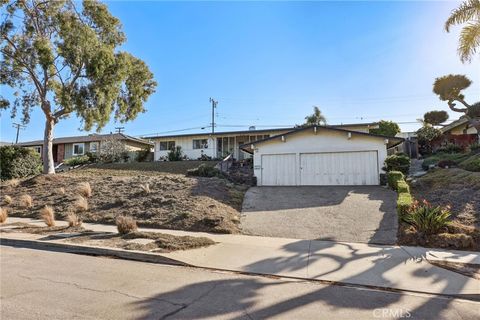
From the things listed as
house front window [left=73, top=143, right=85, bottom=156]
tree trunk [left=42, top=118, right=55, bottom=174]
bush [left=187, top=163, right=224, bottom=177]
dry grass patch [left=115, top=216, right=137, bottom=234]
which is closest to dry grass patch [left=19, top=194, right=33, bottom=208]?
tree trunk [left=42, top=118, right=55, bottom=174]

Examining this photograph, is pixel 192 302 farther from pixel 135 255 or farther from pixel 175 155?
pixel 175 155

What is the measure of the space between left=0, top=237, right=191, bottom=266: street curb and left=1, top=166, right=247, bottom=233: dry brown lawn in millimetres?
2859

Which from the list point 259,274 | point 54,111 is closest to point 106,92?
point 54,111

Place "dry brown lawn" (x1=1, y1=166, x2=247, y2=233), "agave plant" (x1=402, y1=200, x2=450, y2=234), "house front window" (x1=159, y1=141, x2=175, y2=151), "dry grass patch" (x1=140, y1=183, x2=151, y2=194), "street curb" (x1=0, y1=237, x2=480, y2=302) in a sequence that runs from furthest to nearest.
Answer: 1. "house front window" (x1=159, y1=141, x2=175, y2=151)
2. "dry grass patch" (x1=140, y1=183, x2=151, y2=194)
3. "dry brown lawn" (x1=1, y1=166, x2=247, y2=233)
4. "agave plant" (x1=402, y1=200, x2=450, y2=234)
5. "street curb" (x1=0, y1=237, x2=480, y2=302)

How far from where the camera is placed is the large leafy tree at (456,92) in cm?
2241

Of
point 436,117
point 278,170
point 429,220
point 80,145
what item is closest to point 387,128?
point 436,117

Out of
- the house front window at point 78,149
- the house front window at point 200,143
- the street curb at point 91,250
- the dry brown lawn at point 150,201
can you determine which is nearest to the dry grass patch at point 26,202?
the dry brown lawn at point 150,201

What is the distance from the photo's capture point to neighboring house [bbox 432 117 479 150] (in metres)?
27.4

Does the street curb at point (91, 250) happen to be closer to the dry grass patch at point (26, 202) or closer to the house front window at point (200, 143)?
the dry grass patch at point (26, 202)

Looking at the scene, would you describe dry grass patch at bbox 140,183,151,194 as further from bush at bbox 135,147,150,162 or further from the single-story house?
bush at bbox 135,147,150,162

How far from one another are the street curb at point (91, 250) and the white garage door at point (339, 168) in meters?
12.5

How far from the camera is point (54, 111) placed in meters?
19.7

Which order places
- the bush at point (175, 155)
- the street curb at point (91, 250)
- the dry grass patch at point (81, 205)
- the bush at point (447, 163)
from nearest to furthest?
the street curb at point (91, 250), the dry grass patch at point (81, 205), the bush at point (447, 163), the bush at point (175, 155)

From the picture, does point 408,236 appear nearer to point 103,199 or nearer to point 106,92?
point 103,199
